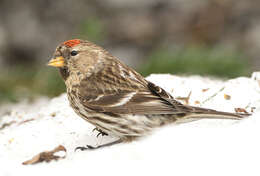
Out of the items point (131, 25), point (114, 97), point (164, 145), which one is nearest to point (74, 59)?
point (114, 97)

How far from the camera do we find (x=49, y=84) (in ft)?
21.4

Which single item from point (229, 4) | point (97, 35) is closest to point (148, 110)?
point (97, 35)

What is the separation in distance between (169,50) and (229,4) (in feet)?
8.95

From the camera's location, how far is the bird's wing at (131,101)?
3.58 metres

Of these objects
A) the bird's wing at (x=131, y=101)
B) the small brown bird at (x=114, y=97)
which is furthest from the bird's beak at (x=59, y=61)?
the bird's wing at (x=131, y=101)

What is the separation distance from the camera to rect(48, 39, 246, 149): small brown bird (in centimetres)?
358

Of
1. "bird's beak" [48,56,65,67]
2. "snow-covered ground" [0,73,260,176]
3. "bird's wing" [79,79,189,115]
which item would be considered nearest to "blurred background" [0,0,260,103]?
"snow-covered ground" [0,73,260,176]

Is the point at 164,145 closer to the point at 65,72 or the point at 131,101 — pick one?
the point at 131,101

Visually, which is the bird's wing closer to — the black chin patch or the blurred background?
the black chin patch

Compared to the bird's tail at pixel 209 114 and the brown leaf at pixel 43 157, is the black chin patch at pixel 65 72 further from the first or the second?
the bird's tail at pixel 209 114

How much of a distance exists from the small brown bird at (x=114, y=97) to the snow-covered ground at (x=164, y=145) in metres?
0.13

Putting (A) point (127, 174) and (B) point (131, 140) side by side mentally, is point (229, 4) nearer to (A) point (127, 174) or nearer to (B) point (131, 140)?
(B) point (131, 140)

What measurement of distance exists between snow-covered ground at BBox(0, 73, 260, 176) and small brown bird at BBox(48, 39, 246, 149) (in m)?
0.13

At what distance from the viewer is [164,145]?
124 inches
